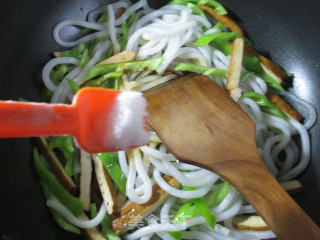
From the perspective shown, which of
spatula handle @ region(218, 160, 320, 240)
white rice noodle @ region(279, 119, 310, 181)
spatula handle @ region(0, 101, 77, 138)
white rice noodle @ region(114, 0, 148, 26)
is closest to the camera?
spatula handle @ region(0, 101, 77, 138)

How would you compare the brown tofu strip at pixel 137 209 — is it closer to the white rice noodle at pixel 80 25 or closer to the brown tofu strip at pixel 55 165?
the brown tofu strip at pixel 55 165

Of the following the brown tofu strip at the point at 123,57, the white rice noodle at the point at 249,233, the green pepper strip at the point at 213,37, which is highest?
the green pepper strip at the point at 213,37

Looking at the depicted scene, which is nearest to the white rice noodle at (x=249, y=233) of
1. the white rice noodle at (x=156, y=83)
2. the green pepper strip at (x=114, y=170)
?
the green pepper strip at (x=114, y=170)

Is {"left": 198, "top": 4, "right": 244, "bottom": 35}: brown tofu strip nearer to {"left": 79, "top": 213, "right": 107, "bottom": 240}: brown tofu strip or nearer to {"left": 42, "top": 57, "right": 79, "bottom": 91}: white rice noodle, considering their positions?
{"left": 42, "top": 57, "right": 79, "bottom": 91}: white rice noodle

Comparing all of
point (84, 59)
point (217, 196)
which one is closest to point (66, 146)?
point (84, 59)

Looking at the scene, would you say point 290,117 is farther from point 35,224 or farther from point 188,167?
point 35,224

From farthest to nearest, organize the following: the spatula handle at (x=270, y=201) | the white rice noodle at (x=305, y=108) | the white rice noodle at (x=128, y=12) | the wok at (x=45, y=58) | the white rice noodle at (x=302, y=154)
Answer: the white rice noodle at (x=128, y=12) < the white rice noodle at (x=305, y=108) < the white rice noodle at (x=302, y=154) < the wok at (x=45, y=58) < the spatula handle at (x=270, y=201)

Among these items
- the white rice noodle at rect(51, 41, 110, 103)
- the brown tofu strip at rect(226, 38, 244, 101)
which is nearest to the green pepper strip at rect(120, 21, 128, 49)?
the white rice noodle at rect(51, 41, 110, 103)
